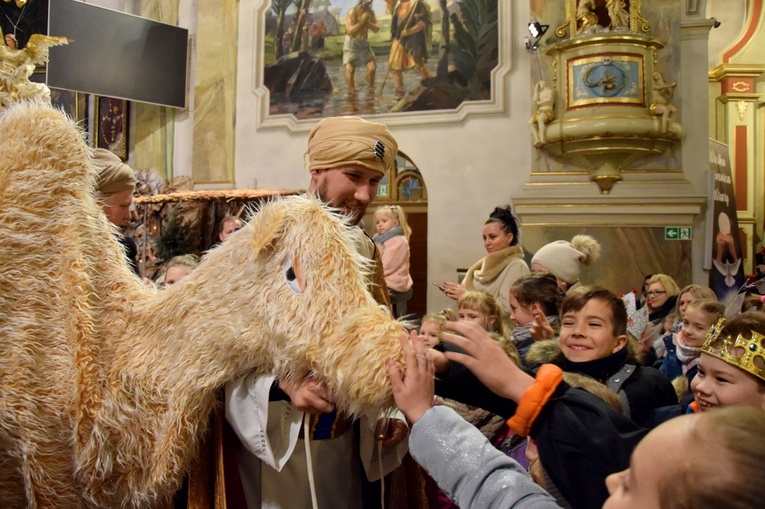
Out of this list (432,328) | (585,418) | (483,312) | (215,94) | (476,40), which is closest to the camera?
(585,418)

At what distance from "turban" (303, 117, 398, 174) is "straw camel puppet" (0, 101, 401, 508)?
449 mm

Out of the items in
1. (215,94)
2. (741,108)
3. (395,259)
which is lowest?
(395,259)

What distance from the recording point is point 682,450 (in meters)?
0.89

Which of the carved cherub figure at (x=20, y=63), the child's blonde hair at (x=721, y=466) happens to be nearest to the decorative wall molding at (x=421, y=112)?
the carved cherub figure at (x=20, y=63)

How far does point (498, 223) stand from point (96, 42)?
24.6 ft

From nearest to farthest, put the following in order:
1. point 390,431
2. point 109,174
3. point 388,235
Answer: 1. point 390,431
2. point 109,174
3. point 388,235

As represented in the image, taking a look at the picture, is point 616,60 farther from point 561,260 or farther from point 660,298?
point 561,260

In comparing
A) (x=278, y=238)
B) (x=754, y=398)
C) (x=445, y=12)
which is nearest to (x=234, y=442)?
(x=278, y=238)

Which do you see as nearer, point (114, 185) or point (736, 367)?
point (736, 367)

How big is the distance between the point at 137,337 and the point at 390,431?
2.29ft

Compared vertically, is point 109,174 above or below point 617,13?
below

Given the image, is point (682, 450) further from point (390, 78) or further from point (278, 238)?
point (390, 78)

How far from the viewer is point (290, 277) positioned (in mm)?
1562

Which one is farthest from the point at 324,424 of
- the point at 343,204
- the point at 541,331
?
the point at 541,331
